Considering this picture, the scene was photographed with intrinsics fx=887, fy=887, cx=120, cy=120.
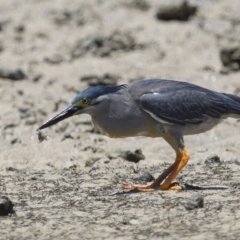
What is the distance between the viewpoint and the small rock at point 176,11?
547 inches

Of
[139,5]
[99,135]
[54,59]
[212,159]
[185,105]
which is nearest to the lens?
[185,105]

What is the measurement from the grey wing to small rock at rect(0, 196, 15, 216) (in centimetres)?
164

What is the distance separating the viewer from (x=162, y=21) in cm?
1405

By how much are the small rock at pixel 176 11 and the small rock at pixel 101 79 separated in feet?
7.69

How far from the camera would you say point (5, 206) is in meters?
6.73

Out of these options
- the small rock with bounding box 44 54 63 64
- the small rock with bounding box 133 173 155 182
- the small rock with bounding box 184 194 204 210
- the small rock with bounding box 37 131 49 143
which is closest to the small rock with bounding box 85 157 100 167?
the small rock with bounding box 37 131 49 143

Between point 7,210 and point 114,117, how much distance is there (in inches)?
58.8

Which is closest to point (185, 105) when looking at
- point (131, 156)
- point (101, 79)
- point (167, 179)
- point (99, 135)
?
point (167, 179)

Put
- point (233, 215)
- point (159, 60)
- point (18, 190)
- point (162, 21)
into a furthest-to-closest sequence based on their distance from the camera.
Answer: point (162, 21) → point (159, 60) → point (18, 190) → point (233, 215)

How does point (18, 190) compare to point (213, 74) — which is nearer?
point (18, 190)

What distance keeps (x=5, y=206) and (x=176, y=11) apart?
25.4 ft

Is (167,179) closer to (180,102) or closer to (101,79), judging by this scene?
(180,102)

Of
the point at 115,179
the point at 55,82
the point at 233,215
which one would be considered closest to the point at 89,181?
the point at 115,179

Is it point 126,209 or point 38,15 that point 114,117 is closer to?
point 126,209
